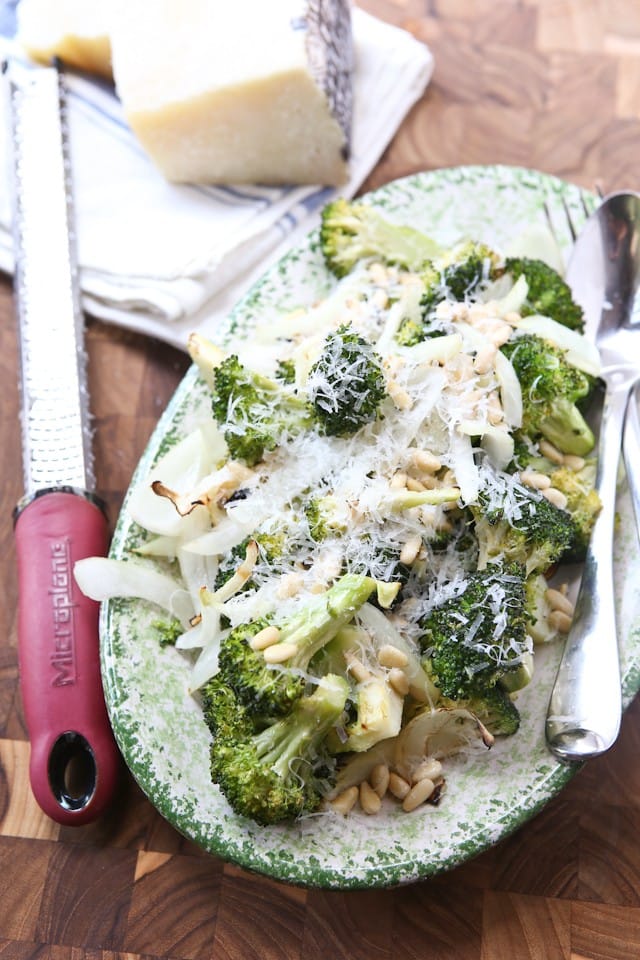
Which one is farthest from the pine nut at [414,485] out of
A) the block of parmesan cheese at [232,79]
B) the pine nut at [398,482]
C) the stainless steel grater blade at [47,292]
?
the block of parmesan cheese at [232,79]

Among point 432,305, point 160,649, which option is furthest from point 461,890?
point 432,305

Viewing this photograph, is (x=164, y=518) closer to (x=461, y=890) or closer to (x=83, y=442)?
(x=83, y=442)

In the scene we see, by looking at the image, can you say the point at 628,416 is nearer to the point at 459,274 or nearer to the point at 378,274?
the point at 459,274

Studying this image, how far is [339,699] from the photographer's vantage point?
183 centimetres

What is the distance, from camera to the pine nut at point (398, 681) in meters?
1.91

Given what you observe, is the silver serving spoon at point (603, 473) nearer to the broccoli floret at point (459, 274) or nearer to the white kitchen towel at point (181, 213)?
Answer: the broccoli floret at point (459, 274)

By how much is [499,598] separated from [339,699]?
0.38 meters

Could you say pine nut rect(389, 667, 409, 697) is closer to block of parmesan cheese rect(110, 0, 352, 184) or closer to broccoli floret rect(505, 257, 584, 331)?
broccoli floret rect(505, 257, 584, 331)

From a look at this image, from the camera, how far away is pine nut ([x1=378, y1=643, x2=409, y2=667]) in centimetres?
191

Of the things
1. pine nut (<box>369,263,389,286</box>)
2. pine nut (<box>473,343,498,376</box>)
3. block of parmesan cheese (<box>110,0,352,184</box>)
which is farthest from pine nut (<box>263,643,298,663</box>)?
block of parmesan cheese (<box>110,0,352,184</box>)

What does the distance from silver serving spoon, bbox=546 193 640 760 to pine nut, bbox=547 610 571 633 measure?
25 millimetres

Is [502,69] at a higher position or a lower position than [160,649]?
higher

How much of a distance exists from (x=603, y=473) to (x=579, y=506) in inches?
5.4

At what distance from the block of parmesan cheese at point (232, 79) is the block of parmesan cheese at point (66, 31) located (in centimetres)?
8
